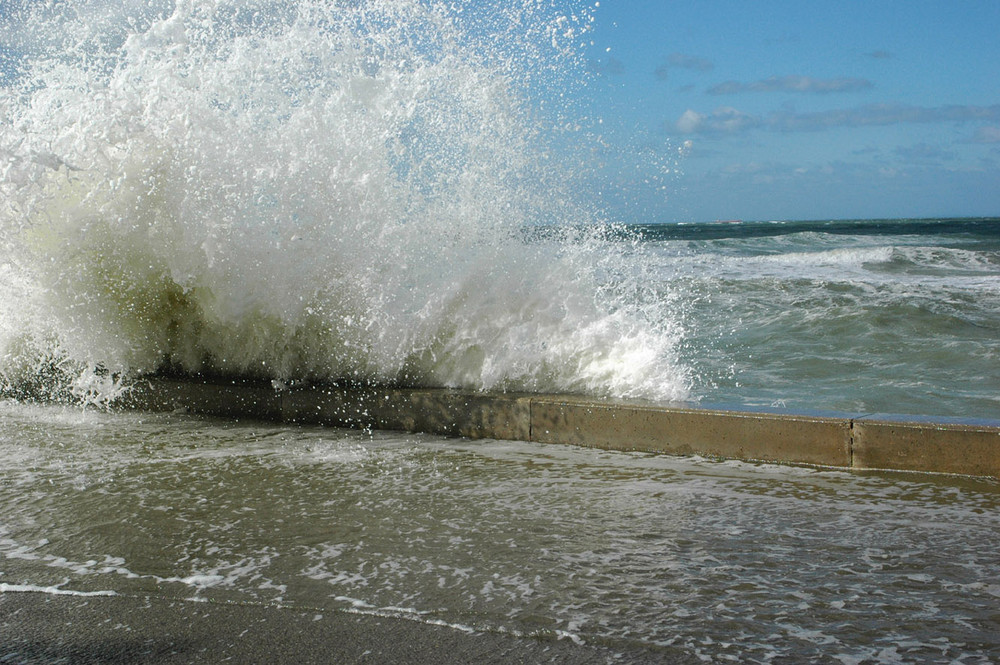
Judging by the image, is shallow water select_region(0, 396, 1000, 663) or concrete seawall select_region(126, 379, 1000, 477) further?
concrete seawall select_region(126, 379, 1000, 477)

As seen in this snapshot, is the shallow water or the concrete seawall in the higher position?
the concrete seawall

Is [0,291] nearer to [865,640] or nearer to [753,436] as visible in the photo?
[753,436]

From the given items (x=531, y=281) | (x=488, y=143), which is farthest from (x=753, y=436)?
(x=488, y=143)

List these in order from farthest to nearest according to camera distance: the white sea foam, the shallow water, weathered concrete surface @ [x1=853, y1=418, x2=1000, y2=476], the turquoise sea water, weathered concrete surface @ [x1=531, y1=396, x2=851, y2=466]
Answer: the turquoise sea water < weathered concrete surface @ [x1=531, y1=396, x2=851, y2=466] < weathered concrete surface @ [x1=853, y1=418, x2=1000, y2=476] < the white sea foam < the shallow water

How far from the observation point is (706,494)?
12.5 feet

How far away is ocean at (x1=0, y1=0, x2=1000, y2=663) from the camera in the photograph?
2688mm

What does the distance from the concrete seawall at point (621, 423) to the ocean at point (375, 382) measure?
0.13 meters

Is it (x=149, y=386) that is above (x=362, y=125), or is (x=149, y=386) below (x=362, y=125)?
below

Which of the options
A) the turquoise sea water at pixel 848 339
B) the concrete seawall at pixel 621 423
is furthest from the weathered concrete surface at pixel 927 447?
the turquoise sea water at pixel 848 339

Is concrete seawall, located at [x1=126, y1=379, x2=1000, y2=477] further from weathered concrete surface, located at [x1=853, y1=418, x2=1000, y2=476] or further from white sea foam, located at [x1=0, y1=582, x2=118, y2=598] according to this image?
white sea foam, located at [x1=0, y1=582, x2=118, y2=598]

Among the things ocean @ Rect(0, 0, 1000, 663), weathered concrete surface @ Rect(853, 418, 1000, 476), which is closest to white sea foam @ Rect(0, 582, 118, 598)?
ocean @ Rect(0, 0, 1000, 663)

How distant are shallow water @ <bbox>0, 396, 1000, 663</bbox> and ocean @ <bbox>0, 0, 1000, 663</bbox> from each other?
0.05ft

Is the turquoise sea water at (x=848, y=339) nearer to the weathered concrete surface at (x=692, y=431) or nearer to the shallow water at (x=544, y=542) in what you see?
the weathered concrete surface at (x=692, y=431)

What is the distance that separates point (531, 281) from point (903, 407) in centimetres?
259
